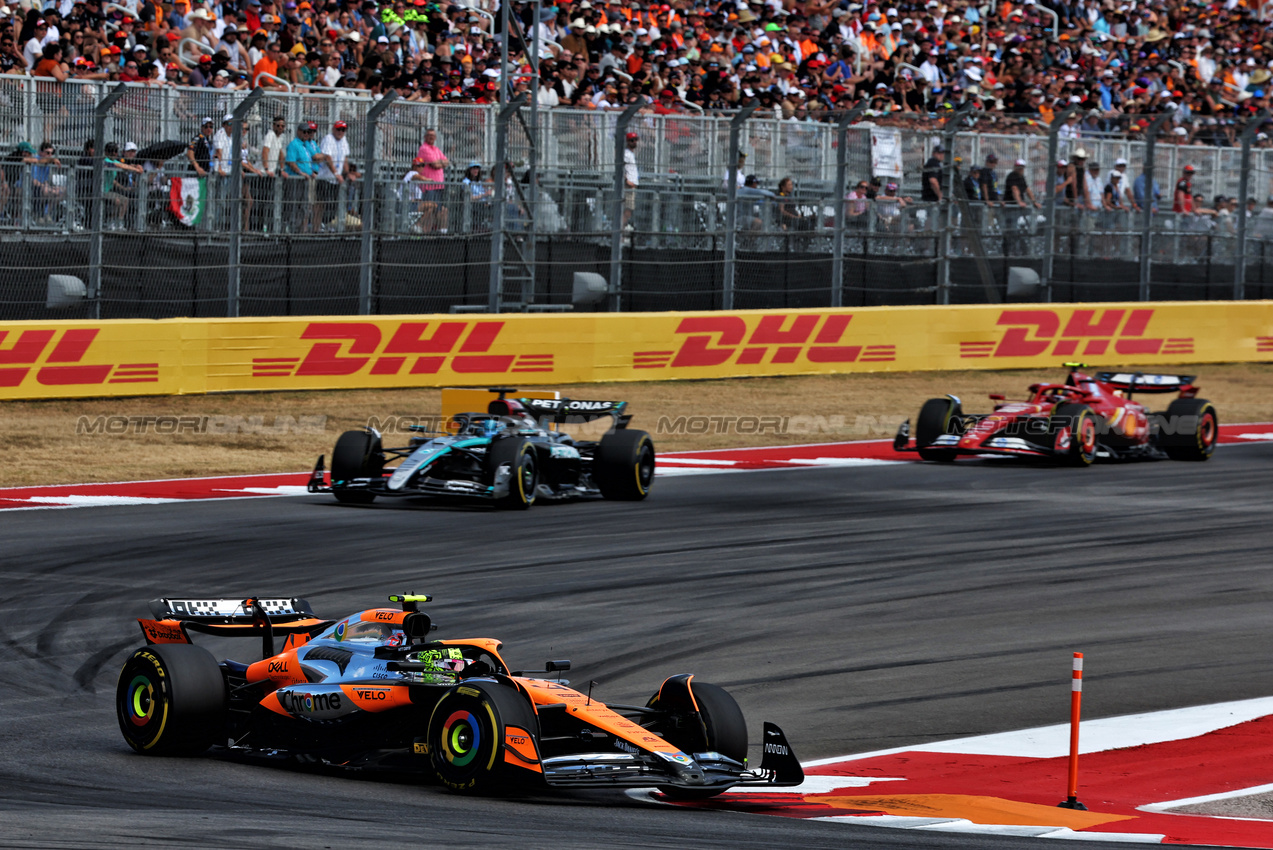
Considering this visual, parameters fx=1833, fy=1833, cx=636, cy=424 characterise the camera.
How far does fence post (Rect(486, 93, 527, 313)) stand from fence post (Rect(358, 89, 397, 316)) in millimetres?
1509

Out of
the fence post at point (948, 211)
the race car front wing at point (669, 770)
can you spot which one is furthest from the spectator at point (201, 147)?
the race car front wing at point (669, 770)

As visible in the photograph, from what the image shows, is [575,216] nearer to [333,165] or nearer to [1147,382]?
[333,165]

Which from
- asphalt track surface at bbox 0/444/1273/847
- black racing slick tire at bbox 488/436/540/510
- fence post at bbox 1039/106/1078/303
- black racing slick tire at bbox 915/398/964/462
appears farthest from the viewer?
fence post at bbox 1039/106/1078/303

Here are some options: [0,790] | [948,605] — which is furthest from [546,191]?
[0,790]

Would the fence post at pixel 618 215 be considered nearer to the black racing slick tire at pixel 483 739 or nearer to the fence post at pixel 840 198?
the fence post at pixel 840 198

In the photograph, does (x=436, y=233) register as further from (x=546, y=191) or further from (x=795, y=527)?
(x=795, y=527)

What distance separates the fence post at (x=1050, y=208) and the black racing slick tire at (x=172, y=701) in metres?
20.6

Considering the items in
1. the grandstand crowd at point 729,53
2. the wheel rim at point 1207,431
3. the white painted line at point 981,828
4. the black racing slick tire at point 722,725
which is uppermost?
the grandstand crowd at point 729,53

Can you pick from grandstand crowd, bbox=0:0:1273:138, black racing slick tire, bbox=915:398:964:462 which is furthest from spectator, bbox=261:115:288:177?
black racing slick tire, bbox=915:398:964:462

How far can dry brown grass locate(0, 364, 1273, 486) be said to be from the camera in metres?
17.6

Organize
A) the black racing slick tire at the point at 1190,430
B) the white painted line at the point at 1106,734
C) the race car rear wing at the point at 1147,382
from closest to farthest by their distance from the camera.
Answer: the white painted line at the point at 1106,734 < the race car rear wing at the point at 1147,382 < the black racing slick tire at the point at 1190,430

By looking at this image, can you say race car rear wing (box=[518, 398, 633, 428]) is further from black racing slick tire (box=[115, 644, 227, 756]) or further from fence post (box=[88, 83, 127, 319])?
black racing slick tire (box=[115, 644, 227, 756])

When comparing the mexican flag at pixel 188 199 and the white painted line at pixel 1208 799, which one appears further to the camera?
the mexican flag at pixel 188 199

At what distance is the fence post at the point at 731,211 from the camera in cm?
2359
